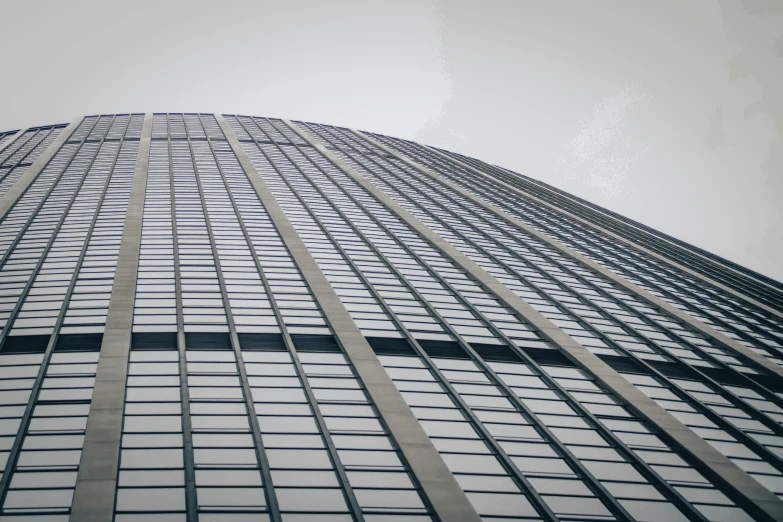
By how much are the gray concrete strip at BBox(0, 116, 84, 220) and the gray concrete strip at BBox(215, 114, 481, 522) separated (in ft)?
64.5

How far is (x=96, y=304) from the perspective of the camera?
27.3m

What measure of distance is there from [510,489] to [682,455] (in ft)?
23.6

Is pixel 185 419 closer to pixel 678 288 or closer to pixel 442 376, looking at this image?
pixel 442 376

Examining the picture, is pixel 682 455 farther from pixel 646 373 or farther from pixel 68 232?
pixel 68 232

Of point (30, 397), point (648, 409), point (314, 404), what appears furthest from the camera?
point (648, 409)

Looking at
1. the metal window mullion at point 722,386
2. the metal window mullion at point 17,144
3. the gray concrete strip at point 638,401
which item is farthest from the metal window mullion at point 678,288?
the metal window mullion at point 17,144

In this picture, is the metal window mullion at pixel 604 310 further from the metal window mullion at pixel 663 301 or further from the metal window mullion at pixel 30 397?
the metal window mullion at pixel 30 397

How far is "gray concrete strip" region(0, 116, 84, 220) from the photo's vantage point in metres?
42.7

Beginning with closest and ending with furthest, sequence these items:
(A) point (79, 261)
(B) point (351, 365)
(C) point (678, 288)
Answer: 1. (B) point (351, 365)
2. (A) point (79, 261)
3. (C) point (678, 288)

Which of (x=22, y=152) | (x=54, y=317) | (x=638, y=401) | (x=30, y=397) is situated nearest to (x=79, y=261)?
(x=54, y=317)

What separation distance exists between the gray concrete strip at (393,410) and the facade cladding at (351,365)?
0.27 ft

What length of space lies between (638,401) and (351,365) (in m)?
10.8

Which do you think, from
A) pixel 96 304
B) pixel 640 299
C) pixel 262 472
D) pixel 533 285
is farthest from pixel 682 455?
pixel 96 304

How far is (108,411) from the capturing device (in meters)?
19.0
